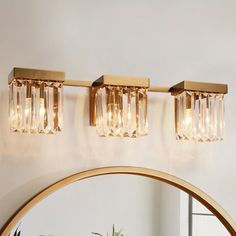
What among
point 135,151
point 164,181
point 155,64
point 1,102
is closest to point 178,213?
point 164,181

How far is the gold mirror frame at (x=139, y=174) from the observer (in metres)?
1.22

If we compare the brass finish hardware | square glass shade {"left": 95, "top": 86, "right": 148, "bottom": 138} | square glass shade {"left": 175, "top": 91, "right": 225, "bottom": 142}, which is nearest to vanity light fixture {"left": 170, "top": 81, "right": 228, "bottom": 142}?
square glass shade {"left": 175, "top": 91, "right": 225, "bottom": 142}

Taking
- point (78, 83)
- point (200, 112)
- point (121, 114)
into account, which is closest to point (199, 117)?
point (200, 112)

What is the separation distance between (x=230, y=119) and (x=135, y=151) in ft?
1.03

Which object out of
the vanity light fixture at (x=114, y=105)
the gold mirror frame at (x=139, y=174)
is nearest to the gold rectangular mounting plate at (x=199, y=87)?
the vanity light fixture at (x=114, y=105)

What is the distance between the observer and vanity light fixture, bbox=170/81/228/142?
1.31m

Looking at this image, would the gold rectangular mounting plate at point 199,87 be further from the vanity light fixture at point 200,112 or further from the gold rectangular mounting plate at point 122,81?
the gold rectangular mounting plate at point 122,81

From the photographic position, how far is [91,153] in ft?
4.37

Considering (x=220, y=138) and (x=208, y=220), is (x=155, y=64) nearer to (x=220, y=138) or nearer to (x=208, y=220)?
(x=220, y=138)

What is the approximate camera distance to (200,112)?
133cm

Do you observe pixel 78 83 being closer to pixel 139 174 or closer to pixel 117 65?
pixel 117 65

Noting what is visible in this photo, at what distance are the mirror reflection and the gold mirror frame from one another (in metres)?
0.02

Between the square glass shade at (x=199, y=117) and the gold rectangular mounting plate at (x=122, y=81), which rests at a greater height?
the gold rectangular mounting plate at (x=122, y=81)

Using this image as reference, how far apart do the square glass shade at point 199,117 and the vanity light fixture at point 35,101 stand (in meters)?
0.33
